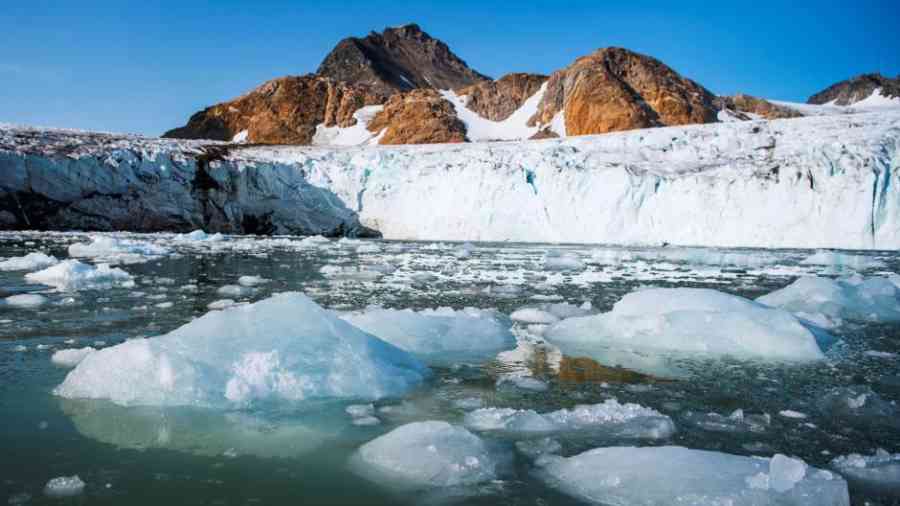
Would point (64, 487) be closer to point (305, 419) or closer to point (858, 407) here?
point (305, 419)

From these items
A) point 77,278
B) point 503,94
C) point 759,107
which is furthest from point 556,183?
point 759,107

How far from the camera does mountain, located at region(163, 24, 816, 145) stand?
2190 inches

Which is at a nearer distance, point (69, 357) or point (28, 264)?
point (69, 357)

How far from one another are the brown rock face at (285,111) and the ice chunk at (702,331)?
64635 millimetres

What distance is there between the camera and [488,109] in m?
67.8

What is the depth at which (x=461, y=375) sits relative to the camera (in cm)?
362

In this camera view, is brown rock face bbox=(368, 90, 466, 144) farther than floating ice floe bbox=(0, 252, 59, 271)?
Yes

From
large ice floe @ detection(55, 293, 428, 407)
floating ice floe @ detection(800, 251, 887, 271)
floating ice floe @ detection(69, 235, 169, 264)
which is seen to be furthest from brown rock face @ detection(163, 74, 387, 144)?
large ice floe @ detection(55, 293, 428, 407)

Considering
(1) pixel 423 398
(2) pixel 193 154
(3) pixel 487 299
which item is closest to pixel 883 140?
(3) pixel 487 299

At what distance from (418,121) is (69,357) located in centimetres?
5716

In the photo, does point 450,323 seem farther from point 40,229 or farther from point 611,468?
point 40,229

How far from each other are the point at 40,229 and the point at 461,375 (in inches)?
897

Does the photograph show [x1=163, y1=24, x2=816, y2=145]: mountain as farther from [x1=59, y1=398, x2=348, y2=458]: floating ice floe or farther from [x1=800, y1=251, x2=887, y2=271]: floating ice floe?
[x1=59, y1=398, x2=348, y2=458]: floating ice floe

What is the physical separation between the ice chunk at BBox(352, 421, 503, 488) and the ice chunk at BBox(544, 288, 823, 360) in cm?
231
